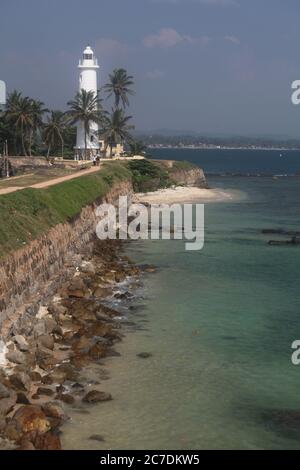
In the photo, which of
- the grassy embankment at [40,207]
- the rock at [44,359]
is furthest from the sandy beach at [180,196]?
the rock at [44,359]

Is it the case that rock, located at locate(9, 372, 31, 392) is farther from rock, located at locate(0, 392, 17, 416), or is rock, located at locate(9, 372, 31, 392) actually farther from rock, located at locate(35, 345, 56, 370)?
rock, located at locate(35, 345, 56, 370)

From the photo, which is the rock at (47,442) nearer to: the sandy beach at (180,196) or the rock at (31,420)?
the rock at (31,420)

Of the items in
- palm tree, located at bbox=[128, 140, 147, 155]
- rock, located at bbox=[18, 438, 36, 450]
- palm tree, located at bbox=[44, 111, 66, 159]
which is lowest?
rock, located at bbox=[18, 438, 36, 450]

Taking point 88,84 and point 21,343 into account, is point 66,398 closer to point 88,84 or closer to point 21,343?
point 21,343

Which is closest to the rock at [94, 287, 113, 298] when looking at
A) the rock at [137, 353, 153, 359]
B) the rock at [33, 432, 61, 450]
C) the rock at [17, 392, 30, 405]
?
the rock at [137, 353, 153, 359]

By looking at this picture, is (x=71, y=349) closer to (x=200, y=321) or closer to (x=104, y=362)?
(x=104, y=362)
